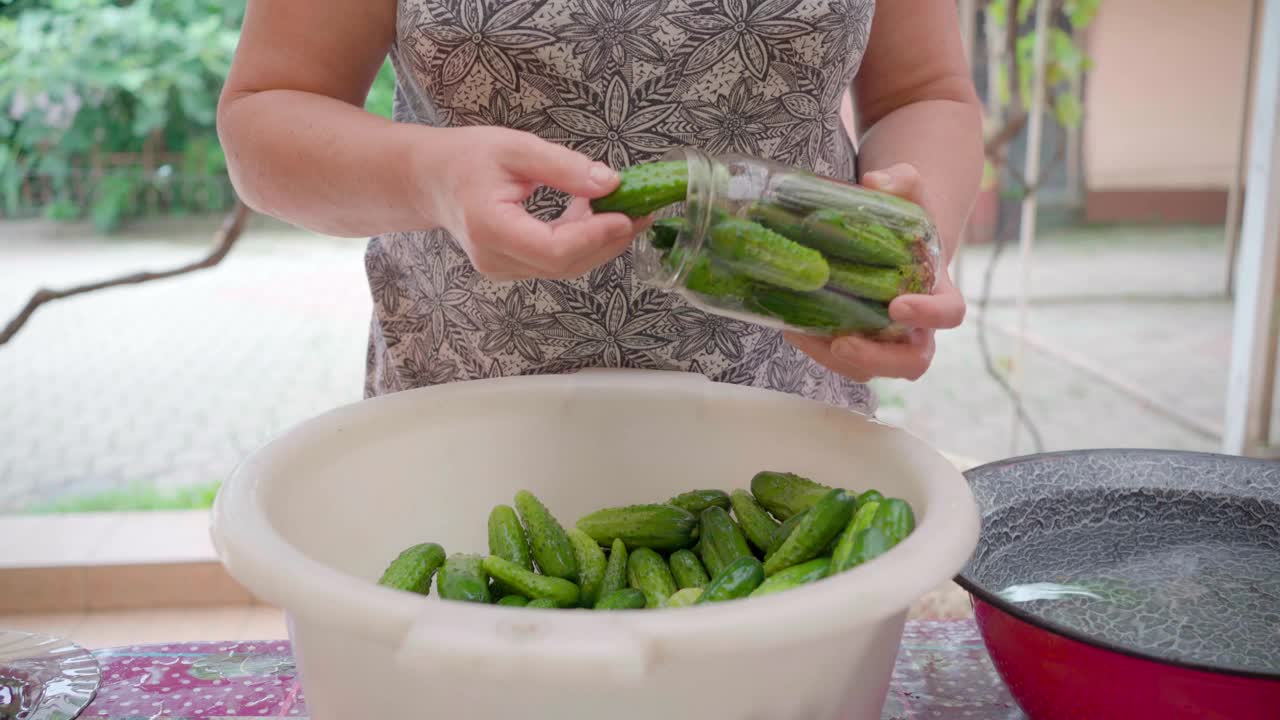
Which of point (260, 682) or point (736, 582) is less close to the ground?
point (736, 582)

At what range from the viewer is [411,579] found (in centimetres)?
79

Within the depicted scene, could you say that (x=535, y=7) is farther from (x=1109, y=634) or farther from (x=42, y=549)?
(x=42, y=549)

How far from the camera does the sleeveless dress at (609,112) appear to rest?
946mm

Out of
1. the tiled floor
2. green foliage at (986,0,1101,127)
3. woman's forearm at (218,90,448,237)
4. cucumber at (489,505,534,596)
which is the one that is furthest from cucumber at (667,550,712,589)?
green foliage at (986,0,1101,127)

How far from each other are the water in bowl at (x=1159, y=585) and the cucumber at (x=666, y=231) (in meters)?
0.36

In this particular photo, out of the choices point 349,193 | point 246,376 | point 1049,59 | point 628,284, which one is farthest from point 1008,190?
point 349,193

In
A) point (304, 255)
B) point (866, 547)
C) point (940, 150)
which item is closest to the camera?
point (866, 547)

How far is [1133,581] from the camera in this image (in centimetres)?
79

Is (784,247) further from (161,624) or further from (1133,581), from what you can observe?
(161,624)

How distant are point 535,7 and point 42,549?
252 centimetres

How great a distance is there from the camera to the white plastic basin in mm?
528

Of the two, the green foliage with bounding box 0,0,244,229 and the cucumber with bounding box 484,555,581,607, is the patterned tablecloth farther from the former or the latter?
the green foliage with bounding box 0,0,244,229

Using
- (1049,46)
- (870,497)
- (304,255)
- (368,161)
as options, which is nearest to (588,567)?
(870,497)

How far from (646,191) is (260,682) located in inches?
22.6
